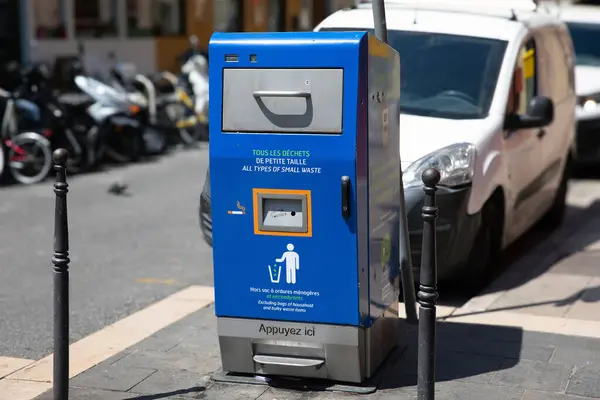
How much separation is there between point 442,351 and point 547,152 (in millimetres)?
3365

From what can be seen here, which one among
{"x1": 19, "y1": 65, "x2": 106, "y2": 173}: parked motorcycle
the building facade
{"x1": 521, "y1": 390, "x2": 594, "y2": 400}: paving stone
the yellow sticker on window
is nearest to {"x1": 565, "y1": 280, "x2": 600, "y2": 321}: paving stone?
{"x1": 521, "y1": 390, "x2": 594, "y2": 400}: paving stone

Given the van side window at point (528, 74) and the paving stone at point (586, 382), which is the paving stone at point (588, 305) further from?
the van side window at point (528, 74)

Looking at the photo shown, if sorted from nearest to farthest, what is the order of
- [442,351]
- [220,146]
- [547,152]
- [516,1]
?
[220,146], [442,351], [547,152], [516,1]

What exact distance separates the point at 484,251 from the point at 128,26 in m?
13.5

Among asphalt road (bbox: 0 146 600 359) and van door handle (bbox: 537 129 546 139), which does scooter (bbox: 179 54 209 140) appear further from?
van door handle (bbox: 537 129 546 139)

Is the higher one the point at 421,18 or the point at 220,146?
the point at 421,18

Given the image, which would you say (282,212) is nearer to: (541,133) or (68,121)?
(541,133)

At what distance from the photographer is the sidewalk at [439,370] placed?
503cm

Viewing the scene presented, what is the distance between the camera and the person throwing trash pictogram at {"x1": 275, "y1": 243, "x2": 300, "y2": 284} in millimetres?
4926

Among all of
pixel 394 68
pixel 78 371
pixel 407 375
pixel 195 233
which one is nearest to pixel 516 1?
pixel 195 233

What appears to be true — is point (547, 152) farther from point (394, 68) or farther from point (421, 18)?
point (394, 68)

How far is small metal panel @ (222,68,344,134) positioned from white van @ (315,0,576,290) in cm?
195

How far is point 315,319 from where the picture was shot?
Result: 4.96 meters

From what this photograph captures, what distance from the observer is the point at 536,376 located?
17.3 ft
